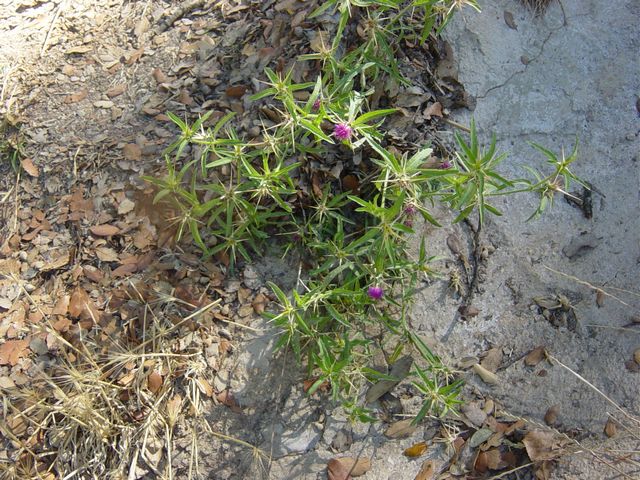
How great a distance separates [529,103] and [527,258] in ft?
2.64

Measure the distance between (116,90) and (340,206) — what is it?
1354mm

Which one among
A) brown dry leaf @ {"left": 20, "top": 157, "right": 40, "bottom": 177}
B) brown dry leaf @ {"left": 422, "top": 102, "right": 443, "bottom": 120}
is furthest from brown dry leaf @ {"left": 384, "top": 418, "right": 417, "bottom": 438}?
brown dry leaf @ {"left": 20, "top": 157, "right": 40, "bottom": 177}

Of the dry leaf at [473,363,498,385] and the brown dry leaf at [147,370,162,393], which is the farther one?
the dry leaf at [473,363,498,385]

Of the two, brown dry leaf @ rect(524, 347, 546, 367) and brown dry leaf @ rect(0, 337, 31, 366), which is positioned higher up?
brown dry leaf @ rect(0, 337, 31, 366)

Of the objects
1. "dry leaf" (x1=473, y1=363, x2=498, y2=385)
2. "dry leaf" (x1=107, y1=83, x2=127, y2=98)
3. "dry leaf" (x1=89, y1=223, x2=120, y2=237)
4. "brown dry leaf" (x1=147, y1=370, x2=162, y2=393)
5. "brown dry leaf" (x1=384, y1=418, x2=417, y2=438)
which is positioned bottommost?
"brown dry leaf" (x1=384, y1=418, x2=417, y2=438)

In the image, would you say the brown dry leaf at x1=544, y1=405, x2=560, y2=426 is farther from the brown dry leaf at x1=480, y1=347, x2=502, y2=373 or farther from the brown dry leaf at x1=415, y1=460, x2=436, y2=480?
the brown dry leaf at x1=415, y1=460, x2=436, y2=480

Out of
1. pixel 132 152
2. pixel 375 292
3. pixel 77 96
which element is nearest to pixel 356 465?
pixel 375 292

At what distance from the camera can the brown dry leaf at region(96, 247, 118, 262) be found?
8.65ft

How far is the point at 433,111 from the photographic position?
278 cm

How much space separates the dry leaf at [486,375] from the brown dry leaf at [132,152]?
180 cm

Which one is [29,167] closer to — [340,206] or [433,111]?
[340,206]

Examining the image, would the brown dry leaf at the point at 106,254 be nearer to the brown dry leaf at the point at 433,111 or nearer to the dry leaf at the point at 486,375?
the brown dry leaf at the point at 433,111

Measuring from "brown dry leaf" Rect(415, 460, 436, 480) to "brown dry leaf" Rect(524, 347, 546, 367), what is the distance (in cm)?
61

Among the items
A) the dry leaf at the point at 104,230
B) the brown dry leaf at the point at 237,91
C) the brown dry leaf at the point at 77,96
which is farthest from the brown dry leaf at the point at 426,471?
the brown dry leaf at the point at 77,96
